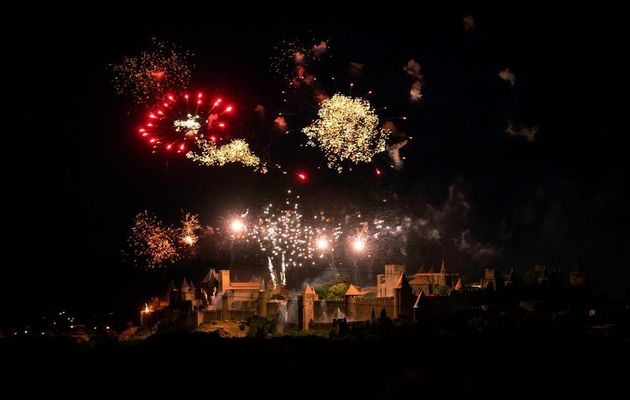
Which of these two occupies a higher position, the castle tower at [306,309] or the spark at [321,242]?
the spark at [321,242]

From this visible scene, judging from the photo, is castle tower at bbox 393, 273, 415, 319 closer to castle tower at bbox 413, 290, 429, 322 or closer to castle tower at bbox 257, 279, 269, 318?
castle tower at bbox 413, 290, 429, 322

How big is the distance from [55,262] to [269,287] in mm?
37709

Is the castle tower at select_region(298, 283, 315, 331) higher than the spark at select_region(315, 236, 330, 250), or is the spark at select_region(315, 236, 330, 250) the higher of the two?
the spark at select_region(315, 236, 330, 250)

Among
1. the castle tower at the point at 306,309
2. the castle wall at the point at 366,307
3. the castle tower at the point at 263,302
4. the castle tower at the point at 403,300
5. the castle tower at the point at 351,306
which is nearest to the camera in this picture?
the castle tower at the point at 403,300

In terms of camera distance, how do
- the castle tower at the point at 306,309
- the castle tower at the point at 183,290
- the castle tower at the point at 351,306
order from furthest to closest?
1. the castle tower at the point at 183,290
2. the castle tower at the point at 306,309
3. the castle tower at the point at 351,306

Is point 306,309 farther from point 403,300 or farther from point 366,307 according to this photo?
point 403,300

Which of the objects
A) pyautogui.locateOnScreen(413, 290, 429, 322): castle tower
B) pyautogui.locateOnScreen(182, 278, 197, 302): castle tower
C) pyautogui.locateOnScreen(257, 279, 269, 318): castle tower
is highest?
pyautogui.locateOnScreen(182, 278, 197, 302): castle tower

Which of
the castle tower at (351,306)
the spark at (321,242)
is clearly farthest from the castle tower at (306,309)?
the spark at (321,242)

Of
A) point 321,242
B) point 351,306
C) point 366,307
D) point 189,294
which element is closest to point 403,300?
point 366,307

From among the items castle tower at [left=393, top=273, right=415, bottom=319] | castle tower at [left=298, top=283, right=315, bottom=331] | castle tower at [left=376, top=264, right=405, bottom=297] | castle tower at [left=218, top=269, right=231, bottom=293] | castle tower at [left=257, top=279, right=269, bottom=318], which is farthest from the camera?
castle tower at [left=218, top=269, right=231, bottom=293]

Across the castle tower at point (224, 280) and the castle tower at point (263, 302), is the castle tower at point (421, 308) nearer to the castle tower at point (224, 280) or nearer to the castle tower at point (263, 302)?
the castle tower at point (263, 302)

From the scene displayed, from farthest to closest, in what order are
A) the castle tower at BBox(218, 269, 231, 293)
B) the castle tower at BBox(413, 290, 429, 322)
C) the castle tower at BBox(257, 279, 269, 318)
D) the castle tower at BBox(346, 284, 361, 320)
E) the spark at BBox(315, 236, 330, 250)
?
the castle tower at BBox(218, 269, 231, 293) < the castle tower at BBox(257, 279, 269, 318) < the castle tower at BBox(346, 284, 361, 320) < the spark at BBox(315, 236, 330, 250) < the castle tower at BBox(413, 290, 429, 322)

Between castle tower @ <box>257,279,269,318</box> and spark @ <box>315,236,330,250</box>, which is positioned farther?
castle tower @ <box>257,279,269,318</box>

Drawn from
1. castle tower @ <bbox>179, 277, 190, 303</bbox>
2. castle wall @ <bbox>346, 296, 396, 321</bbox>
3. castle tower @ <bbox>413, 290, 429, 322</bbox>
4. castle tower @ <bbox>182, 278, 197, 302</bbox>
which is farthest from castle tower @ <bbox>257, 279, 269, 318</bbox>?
castle tower @ <bbox>413, 290, 429, 322</bbox>
